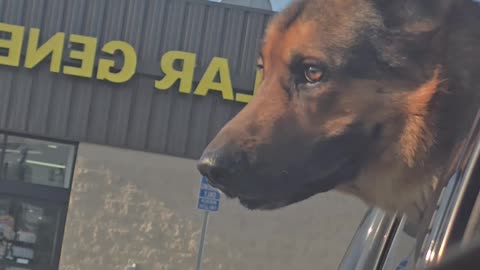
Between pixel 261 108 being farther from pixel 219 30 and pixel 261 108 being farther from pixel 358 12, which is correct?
pixel 219 30

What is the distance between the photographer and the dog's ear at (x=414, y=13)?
2.02 m

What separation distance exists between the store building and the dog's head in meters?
12.7

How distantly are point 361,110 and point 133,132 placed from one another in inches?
524

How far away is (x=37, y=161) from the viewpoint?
15.4m

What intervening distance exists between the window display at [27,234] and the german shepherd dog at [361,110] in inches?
536

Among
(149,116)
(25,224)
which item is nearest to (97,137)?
(149,116)

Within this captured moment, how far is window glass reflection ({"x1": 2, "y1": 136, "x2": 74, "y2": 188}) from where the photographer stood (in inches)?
599

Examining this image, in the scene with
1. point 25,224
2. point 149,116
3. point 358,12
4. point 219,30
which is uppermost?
point 219,30

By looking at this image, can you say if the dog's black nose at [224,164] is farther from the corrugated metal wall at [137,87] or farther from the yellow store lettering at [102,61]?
the corrugated metal wall at [137,87]

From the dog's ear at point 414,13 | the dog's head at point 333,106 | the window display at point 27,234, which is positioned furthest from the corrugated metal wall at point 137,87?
the dog's ear at point 414,13

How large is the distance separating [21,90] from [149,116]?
91.9 inches

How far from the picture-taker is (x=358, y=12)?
6.89 feet

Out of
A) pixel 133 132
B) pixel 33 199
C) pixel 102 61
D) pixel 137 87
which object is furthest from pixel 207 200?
pixel 33 199

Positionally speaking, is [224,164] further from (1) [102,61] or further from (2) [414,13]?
(1) [102,61]
